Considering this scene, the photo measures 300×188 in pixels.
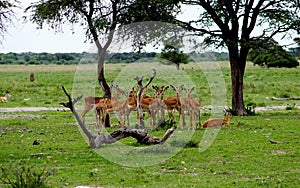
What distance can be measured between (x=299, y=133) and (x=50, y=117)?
12.2 metres

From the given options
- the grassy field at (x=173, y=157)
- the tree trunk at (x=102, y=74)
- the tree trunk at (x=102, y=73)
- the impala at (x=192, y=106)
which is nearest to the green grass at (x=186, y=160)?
the grassy field at (x=173, y=157)

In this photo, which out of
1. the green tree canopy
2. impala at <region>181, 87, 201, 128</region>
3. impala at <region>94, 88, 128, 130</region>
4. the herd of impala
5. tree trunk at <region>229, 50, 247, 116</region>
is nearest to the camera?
impala at <region>181, 87, 201, 128</region>

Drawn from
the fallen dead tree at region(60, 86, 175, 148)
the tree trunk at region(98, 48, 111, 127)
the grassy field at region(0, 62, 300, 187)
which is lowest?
the grassy field at region(0, 62, 300, 187)

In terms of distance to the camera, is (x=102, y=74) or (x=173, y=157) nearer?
(x=173, y=157)

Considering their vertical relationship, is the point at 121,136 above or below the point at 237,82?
below

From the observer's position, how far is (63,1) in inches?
820

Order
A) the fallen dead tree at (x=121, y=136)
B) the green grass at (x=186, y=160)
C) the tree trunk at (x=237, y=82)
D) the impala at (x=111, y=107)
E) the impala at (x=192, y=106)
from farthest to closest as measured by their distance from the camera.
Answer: the tree trunk at (x=237, y=82) → the impala at (x=111, y=107) → the impala at (x=192, y=106) → the fallen dead tree at (x=121, y=136) → the green grass at (x=186, y=160)

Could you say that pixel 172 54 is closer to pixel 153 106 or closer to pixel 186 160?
pixel 153 106

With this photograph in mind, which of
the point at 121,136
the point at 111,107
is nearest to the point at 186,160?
the point at 121,136

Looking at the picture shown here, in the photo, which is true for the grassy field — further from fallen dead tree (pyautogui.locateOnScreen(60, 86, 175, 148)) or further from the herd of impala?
the herd of impala

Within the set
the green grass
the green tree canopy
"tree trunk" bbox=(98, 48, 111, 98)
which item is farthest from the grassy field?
the green tree canopy

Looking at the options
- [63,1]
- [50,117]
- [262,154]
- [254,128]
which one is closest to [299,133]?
[254,128]

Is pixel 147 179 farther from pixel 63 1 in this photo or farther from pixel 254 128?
pixel 63 1

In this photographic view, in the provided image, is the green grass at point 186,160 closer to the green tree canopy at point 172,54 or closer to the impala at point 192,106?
the impala at point 192,106
